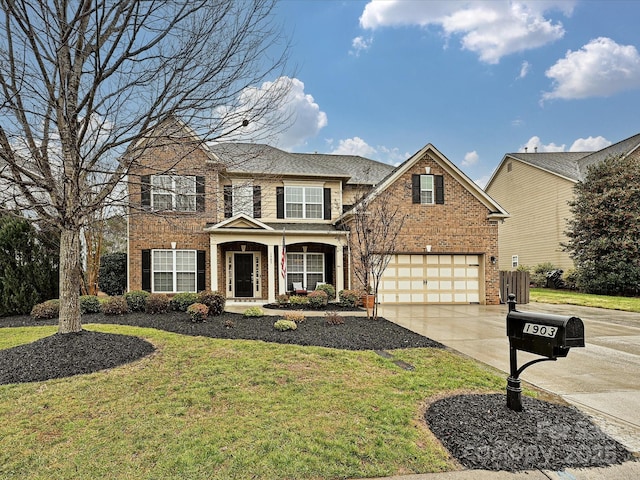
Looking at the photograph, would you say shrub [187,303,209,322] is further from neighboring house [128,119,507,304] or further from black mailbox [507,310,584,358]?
black mailbox [507,310,584,358]

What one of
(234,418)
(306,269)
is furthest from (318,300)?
(234,418)

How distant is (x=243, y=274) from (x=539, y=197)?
19792mm

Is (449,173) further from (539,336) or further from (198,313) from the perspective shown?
(539,336)

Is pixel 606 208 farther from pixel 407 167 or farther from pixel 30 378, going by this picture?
pixel 30 378

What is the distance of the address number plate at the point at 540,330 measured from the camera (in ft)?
12.0

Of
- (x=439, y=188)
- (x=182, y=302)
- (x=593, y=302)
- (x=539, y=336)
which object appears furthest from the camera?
(x=593, y=302)

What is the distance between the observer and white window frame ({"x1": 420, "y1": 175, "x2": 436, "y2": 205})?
15641 mm

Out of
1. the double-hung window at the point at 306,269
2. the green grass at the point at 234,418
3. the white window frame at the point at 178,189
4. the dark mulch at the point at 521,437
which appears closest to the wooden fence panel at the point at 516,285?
the double-hung window at the point at 306,269

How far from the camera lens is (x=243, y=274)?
16.8 m

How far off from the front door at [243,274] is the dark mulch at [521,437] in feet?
42.7

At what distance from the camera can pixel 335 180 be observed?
17.0 metres

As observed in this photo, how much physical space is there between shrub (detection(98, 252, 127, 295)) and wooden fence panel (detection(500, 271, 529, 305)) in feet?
56.5

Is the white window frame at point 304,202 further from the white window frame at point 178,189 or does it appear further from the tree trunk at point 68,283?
the tree trunk at point 68,283

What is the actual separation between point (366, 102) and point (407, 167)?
303 cm
